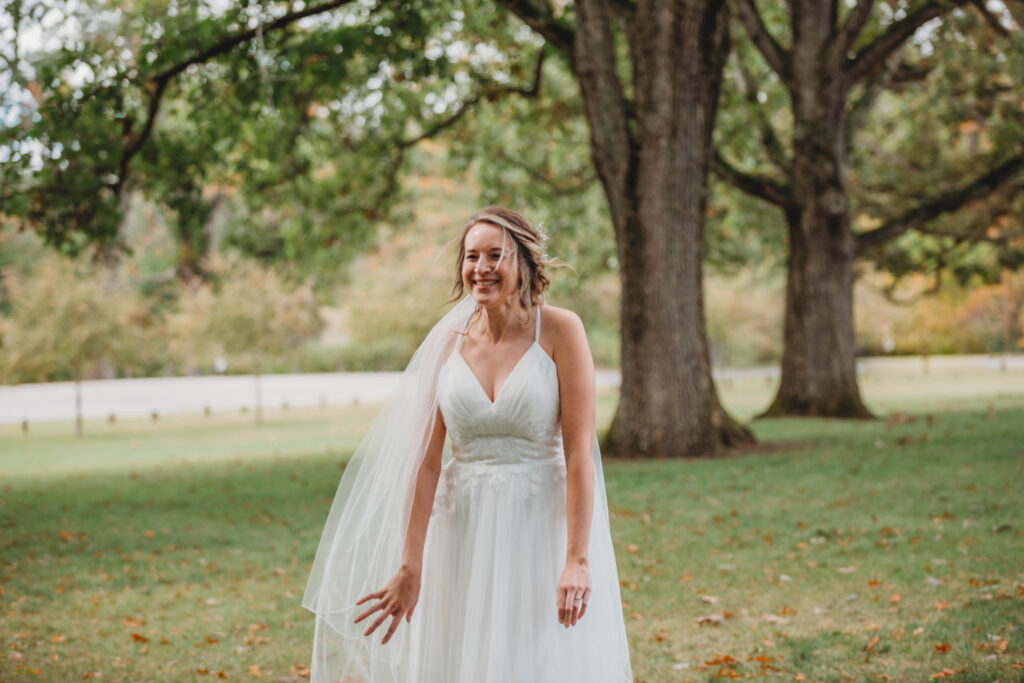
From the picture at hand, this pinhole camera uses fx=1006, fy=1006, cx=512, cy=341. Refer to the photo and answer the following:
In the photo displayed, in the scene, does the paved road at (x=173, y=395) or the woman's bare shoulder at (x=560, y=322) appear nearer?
the woman's bare shoulder at (x=560, y=322)

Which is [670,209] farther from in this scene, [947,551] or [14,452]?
[14,452]

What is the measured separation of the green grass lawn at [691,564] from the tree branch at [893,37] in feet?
24.8

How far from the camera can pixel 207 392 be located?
4741 cm

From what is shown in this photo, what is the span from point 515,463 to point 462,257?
817 mm

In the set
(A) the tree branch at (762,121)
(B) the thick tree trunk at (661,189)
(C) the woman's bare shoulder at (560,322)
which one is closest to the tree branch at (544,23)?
(B) the thick tree trunk at (661,189)

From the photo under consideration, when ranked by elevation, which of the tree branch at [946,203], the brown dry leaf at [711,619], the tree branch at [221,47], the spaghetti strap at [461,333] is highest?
the tree branch at [221,47]

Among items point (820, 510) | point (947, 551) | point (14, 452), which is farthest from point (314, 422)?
point (947, 551)

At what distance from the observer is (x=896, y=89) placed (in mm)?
25312

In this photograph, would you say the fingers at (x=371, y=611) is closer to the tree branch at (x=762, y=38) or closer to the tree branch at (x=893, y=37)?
the tree branch at (x=893, y=37)

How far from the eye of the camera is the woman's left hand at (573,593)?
137 inches

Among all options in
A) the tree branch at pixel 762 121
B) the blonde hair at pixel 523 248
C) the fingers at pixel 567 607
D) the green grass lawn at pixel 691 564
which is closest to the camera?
the fingers at pixel 567 607

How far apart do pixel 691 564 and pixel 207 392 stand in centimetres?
4168

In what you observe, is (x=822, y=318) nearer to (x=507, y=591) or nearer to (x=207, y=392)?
(x=507, y=591)

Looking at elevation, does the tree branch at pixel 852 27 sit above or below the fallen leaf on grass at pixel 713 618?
above
